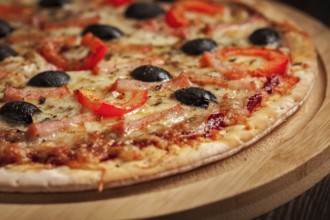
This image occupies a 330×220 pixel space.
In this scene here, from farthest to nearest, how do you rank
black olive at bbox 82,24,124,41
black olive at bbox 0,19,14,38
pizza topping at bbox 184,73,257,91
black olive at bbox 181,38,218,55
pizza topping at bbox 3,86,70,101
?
black olive at bbox 0,19,14,38 → black olive at bbox 82,24,124,41 → black olive at bbox 181,38,218,55 → pizza topping at bbox 184,73,257,91 → pizza topping at bbox 3,86,70,101

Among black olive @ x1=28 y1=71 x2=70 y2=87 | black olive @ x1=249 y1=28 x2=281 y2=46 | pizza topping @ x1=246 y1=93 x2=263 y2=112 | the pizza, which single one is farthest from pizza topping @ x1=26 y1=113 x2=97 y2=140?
black olive @ x1=249 y1=28 x2=281 y2=46

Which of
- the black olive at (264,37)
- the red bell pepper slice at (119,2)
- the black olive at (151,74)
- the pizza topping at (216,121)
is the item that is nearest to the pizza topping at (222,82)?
the black olive at (151,74)

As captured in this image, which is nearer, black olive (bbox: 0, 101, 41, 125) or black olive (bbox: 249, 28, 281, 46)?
black olive (bbox: 0, 101, 41, 125)

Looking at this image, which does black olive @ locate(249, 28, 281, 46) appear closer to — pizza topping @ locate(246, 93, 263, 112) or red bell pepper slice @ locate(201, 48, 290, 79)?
red bell pepper slice @ locate(201, 48, 290, 79)

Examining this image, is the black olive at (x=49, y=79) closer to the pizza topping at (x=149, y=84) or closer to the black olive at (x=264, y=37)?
the pizza topping at (x=149, y=84)

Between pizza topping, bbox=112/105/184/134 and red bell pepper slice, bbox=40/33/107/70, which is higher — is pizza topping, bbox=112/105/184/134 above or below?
above

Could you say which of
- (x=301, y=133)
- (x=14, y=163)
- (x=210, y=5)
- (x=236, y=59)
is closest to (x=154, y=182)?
(x=14, y=163)

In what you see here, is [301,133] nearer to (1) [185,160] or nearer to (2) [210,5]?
(1) [185,160]
